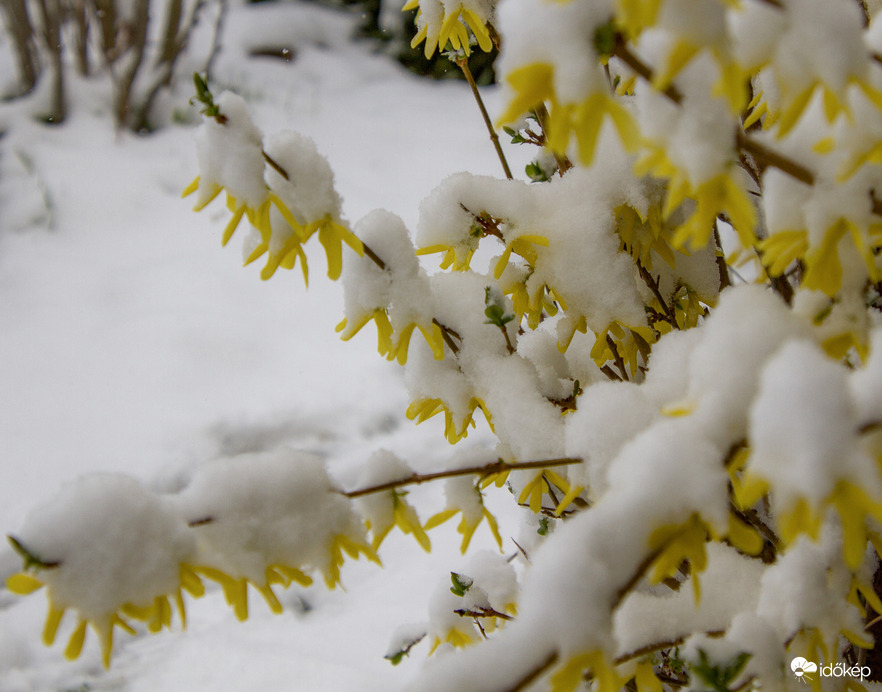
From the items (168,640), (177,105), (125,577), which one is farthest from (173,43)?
(125,577)

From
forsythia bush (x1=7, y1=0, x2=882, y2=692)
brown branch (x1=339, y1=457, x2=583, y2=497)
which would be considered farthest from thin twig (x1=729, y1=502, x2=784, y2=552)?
brown branch (x1=339, y1=457, x2=583, y2=497)

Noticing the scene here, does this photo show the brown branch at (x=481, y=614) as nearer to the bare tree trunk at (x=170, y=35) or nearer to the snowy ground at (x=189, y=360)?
the snowy ground at (x=189, y=360)

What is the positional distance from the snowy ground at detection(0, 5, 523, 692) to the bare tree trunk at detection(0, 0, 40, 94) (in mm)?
145

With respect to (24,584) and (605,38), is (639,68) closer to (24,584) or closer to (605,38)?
(605,38)

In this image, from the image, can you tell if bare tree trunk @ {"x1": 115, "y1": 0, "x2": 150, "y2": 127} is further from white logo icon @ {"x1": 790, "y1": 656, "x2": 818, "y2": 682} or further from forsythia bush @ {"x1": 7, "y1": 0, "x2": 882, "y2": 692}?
white logo icon @ {"x1": 790, "y1": 656, "x2": 818, "y2": 682}

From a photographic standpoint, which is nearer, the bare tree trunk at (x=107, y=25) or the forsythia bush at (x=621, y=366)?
the forsythia bush at (x=621, y=366)

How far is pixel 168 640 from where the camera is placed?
1.33 metres

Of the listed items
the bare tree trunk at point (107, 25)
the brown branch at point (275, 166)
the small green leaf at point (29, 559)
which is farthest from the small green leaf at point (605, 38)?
the bare tree trunk at point (107, 25)

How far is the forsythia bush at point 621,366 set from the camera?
0.30 meters

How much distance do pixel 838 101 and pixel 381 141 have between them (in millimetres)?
2919

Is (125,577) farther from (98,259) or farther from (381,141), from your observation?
(381,141)

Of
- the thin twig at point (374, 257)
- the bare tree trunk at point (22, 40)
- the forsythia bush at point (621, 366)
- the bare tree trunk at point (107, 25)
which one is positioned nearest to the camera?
the forsythia bush at point (621, 366)

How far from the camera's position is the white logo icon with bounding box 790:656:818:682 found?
0.47 m

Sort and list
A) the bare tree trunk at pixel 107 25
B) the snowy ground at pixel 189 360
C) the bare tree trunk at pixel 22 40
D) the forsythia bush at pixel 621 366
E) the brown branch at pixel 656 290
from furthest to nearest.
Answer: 1. the bare tree trunk at pixel 107 25
2. the bare tree trunk at pixel 22 40
3. the snowy ground at pixel 189 360
4. the brown branch at pixel 656 290
5. the forsythia bush at pixel 621 366
